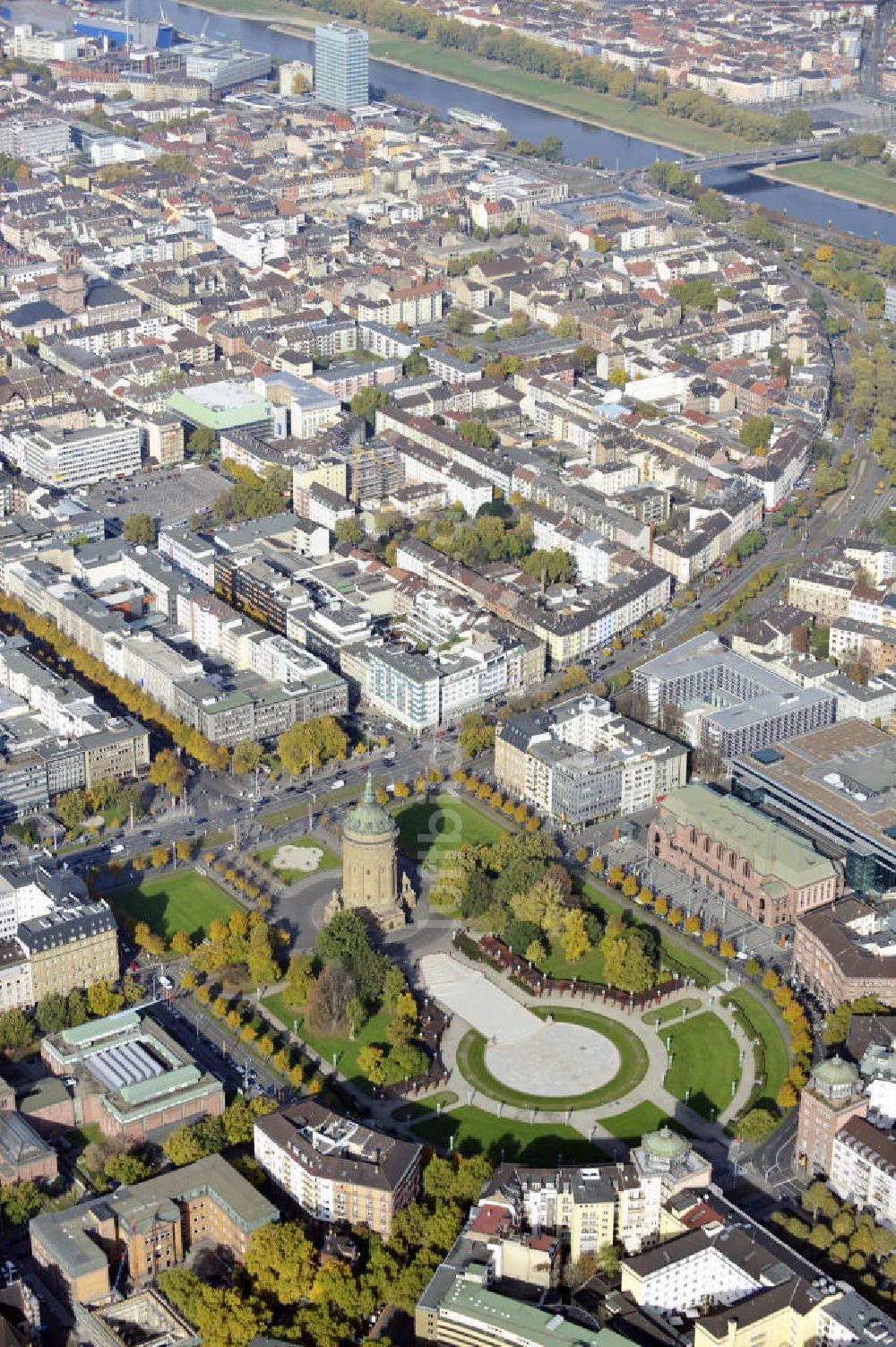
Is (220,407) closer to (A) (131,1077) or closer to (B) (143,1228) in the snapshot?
(A) (131,1077)

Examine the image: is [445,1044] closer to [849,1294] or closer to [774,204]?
[849,1294]

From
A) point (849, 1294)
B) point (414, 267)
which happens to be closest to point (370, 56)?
point (414, 267)

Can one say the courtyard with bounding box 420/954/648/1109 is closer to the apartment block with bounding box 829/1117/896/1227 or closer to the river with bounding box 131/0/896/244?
the apartment block with bounding box 829/1117/896/1227

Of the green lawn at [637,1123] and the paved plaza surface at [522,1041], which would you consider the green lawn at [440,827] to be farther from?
the green lawn at [637,1123]

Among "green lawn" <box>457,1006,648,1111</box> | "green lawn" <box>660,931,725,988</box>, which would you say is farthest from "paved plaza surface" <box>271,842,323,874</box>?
"green lawn" <box>660,931,725,988</box>

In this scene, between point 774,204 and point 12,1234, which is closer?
point 12,1234
